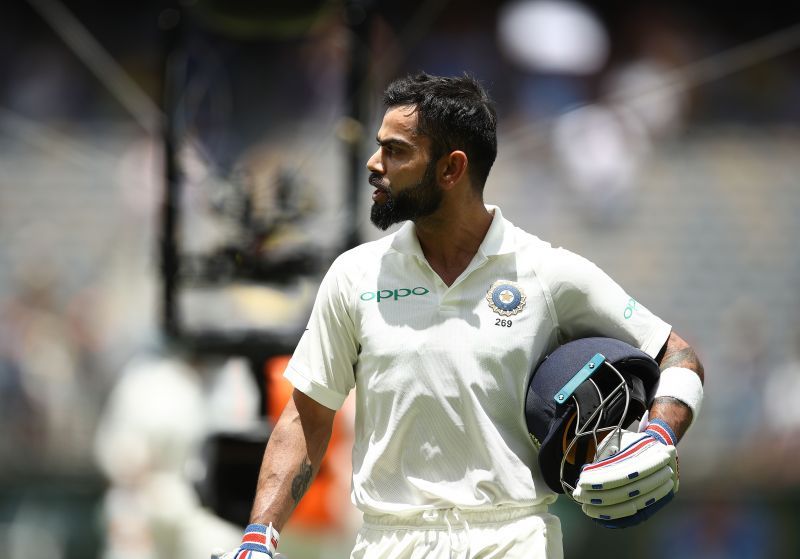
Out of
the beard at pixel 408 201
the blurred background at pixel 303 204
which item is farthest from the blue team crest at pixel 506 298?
the blurred background at pixel 303 204

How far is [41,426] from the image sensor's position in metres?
8.27

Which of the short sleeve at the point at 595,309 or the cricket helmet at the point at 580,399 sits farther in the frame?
the short sleeve at the point at 595,309

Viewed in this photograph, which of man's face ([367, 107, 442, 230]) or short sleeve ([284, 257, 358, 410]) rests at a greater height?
man's face ([367, 107, 442, 230])

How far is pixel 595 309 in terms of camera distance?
2814 mm

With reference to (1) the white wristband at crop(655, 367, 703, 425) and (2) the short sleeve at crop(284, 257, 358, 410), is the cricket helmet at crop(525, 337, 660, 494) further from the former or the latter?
(2) the short sleeve at crop(284, 257, 358, 410)

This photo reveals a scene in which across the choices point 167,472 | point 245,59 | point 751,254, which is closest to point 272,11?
point 245,59

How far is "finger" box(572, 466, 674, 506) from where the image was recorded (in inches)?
100.0

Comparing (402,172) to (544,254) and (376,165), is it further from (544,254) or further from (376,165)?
(544,254)

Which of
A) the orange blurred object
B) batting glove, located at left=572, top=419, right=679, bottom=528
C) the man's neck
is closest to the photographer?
batting glove, located at left=572, top=419, right=679, bottom=528

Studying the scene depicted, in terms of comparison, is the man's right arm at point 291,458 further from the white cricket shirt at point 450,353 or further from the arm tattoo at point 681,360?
the arm tattoo at point 681,360

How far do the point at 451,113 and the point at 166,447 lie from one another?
15.5ft

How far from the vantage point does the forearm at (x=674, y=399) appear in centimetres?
271

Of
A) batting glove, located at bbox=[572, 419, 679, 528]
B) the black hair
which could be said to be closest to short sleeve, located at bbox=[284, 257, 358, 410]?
the black hair

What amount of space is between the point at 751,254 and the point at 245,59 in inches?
140
